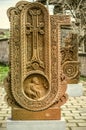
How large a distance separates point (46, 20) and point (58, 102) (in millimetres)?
1292

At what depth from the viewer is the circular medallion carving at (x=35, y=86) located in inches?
239

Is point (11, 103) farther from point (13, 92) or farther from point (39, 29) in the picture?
point (39, 29)

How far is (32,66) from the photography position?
6074 millimetres

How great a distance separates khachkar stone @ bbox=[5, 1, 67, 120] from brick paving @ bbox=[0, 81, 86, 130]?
112 cm

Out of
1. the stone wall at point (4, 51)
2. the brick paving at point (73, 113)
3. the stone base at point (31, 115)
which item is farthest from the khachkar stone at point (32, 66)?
the stone wall at point (4, 51)

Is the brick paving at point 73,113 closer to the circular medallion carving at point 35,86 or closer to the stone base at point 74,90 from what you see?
the stone base at point 74,90

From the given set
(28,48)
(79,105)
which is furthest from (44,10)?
(79,105)

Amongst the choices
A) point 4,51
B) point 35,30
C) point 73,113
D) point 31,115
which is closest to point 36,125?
point 31,115

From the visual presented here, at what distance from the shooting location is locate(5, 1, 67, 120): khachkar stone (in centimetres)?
603

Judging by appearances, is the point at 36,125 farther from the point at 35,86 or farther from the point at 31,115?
the point at 35,86

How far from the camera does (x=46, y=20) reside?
6.05 meters

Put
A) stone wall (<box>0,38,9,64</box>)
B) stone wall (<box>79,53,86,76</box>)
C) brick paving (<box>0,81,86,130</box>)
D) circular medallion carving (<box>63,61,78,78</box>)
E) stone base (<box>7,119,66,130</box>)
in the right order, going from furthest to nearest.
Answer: stone wall (<box>0,38,9,64</box>)
stone wall (<box>79,53,86,76</box>)
circular medallion carving (<box>63,61,78,78</box>)
brick paving (<box>0,81,86,130</box>)
stone base (<box>7,119,66,130</box>)

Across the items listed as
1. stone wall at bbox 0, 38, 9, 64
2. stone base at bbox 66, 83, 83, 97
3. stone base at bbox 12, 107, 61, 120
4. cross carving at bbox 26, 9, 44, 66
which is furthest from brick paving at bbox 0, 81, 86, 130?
stone wall at bbox 0, 38, 9, 64

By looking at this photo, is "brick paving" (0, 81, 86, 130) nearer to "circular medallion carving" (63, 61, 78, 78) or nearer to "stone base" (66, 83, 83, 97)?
"stone base" (66, 83, 83, 97)
